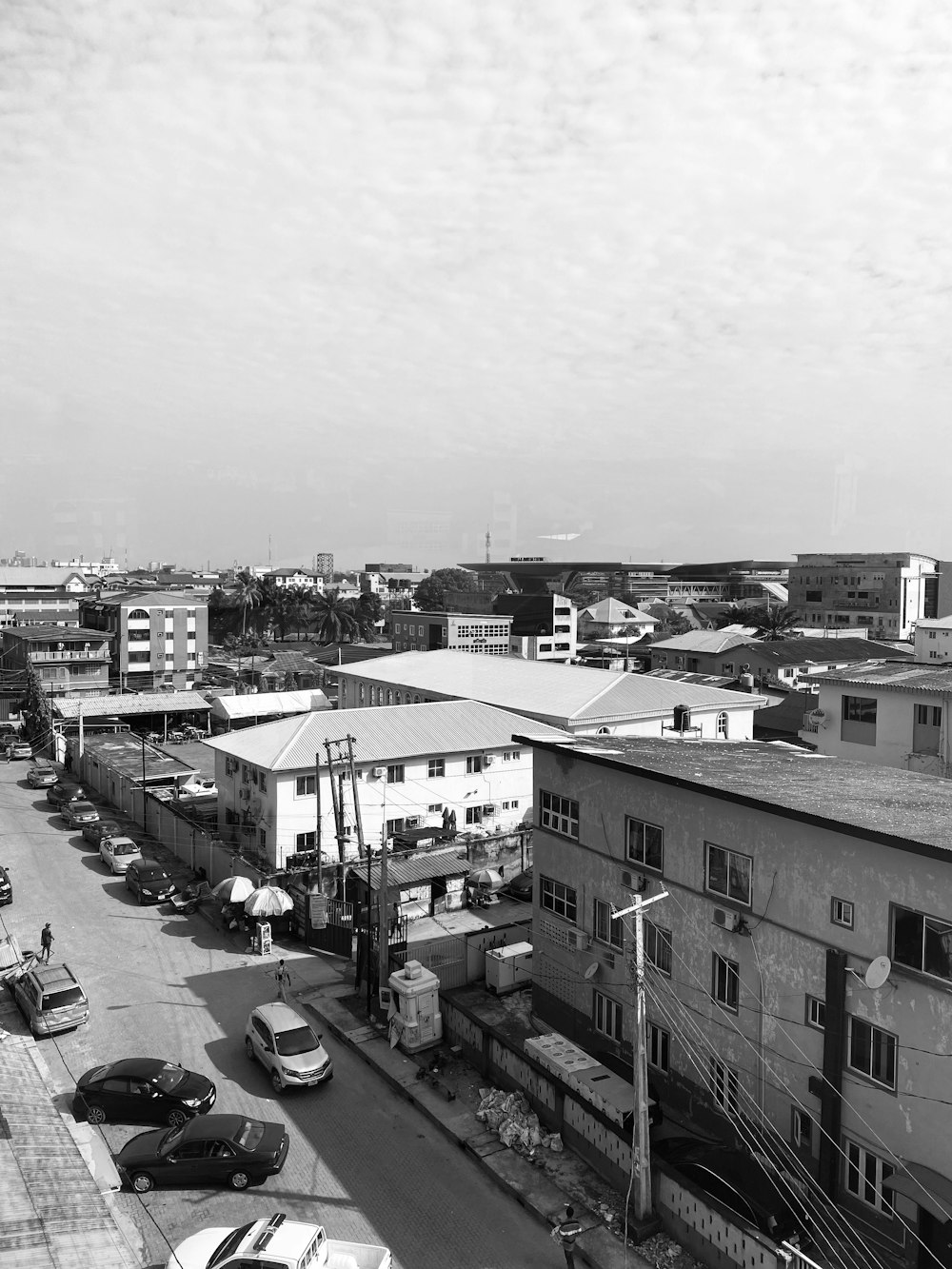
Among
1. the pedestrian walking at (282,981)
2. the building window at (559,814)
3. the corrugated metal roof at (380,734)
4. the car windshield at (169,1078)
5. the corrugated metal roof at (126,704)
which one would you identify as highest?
the building window at (559,814)

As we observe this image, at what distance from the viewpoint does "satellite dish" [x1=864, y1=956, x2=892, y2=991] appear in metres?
10.8

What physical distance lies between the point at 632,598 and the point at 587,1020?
136643 mm

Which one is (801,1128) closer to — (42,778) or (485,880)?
(485,880)

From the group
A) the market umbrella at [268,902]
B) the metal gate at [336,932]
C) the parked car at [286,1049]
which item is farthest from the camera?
the market umbrella at [268,902]

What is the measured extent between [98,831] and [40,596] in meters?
68.8

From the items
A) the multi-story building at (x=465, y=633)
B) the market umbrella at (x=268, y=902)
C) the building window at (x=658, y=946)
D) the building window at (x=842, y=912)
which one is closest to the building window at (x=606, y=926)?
the building window at (x=658, y=946)

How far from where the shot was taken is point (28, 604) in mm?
88188

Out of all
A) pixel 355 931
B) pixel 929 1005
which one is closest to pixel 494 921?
pixel 355 931

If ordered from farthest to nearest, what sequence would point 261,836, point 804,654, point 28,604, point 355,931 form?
point 28,604
point 804,654
point 261,836
point 355,931

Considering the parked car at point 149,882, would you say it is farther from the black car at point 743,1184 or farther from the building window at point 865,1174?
the building window at point 865,1174

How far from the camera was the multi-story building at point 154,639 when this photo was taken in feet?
211

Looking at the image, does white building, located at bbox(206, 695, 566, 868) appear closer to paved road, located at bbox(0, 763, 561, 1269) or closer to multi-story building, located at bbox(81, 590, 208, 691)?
paved road, located at bbox(0, 763, 561, 1269)

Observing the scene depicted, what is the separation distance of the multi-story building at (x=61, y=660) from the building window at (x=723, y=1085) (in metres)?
50.0

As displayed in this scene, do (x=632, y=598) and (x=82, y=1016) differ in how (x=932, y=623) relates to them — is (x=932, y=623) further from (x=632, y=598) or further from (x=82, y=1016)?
(x=632, y=598)
